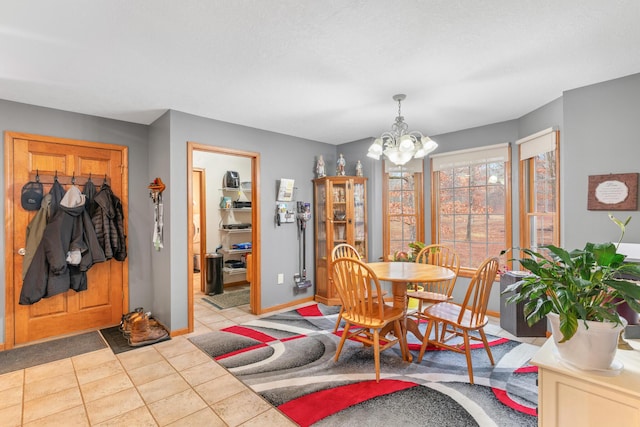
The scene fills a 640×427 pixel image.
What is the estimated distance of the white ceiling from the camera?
1.74 m

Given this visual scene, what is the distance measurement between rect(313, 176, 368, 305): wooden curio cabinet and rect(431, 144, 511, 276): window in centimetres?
100

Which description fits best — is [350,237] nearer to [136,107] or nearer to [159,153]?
[159,153]

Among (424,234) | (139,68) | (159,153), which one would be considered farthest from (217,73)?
(424,234)

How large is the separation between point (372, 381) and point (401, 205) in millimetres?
2761


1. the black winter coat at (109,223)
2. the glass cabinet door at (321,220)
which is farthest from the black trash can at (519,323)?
the black winter coat at (109,223)

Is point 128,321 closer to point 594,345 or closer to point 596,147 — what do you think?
point 594,345

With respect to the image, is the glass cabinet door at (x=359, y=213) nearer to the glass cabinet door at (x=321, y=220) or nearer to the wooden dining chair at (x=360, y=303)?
the glass cabinet door at (x=321, y=220)

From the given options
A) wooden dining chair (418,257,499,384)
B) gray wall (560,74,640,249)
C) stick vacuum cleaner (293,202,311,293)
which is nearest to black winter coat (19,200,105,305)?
stick vacuum cleaner (293,202,311,293)

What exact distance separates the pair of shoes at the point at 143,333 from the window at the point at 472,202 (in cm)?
355

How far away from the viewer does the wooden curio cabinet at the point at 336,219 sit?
4457 millimetres

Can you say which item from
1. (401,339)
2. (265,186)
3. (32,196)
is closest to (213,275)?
(265,186)

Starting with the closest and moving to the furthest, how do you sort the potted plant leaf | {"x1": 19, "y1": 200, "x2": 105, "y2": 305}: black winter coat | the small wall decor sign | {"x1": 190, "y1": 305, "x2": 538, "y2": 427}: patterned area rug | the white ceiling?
the potted plant leaf → the white ceiling → {"x1": 190, "y1": 305, "x2": 538, "y2": 427}: patterned area rug → the small wall decor sign → {"x1": 19, "y1": 200, "x2": 105, "y2": 305}: black winter coat

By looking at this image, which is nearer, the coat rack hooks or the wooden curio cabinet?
the coat rack hooks

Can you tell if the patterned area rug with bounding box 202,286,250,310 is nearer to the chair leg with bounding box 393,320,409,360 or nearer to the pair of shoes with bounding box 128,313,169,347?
the pair of shoes with bounding box 128,313,169,347
